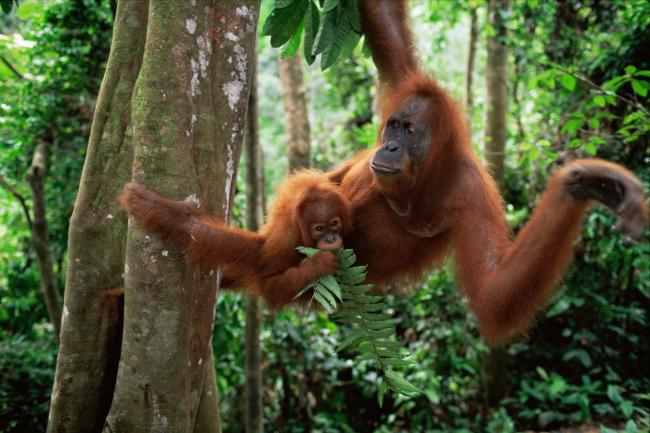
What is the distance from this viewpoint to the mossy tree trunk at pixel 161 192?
1632 millimetres

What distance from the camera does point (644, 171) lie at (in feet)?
15.9

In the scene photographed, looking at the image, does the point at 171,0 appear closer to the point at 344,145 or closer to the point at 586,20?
the point at 586,20

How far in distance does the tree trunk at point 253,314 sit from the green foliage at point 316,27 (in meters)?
1.24

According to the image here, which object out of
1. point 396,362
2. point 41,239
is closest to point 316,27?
point 396,362

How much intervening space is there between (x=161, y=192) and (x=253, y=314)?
231cm

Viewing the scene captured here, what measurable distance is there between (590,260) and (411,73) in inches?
143

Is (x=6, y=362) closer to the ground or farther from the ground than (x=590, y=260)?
closer to the ground

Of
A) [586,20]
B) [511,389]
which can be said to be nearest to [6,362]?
[511,389]

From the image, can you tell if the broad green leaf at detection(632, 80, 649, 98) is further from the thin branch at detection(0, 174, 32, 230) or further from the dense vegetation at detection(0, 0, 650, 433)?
the thin branch at detection(0, 174, 32, 230)

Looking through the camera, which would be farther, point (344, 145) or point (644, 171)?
point (344, 145)

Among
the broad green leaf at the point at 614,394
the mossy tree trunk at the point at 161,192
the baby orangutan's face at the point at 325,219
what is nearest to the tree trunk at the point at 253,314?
the baby orangutan's face at the point at 325,219

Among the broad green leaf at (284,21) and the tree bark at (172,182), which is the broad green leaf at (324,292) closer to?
the tree bark at (172,182)

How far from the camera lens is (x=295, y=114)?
560 centimetres

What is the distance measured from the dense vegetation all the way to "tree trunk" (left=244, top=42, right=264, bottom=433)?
74cm
